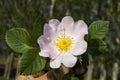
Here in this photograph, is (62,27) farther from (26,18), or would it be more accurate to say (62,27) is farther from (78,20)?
(26,18)

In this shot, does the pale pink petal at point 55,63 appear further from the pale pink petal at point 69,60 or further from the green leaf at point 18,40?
the green leaf at point 18,40

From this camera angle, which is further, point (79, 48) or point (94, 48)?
point (94, 48)

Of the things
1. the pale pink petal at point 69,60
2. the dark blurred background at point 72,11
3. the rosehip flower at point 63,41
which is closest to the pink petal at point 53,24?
the rosehip flower at point 63,41

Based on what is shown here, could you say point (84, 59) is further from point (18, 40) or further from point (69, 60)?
point (18, 40)

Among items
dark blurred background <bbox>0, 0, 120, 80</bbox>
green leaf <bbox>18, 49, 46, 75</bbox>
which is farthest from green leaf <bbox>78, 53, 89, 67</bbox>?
dark blurred background <bbox>0, 0, 120, 80</bbox>

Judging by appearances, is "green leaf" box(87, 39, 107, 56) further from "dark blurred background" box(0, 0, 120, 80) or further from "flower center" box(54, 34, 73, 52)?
"dark blurred background" box(0, 0, 120, 80)

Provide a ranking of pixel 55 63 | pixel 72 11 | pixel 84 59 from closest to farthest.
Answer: pixel 55 63 < pixel 84 59 < pixel 72 11

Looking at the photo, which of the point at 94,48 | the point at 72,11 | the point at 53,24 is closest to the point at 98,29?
the point at 94,48
